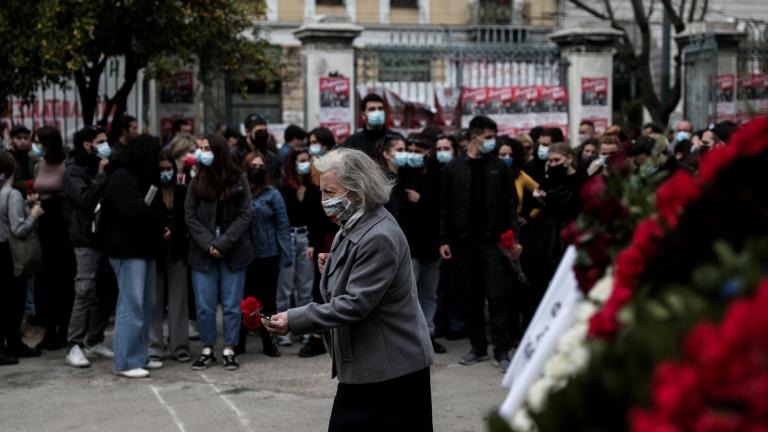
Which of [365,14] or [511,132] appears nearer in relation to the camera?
[511,132]

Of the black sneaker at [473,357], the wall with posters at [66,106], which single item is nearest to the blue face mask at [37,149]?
the wall with posters at [66,106]

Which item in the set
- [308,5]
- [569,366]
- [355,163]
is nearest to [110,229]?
[355,163]

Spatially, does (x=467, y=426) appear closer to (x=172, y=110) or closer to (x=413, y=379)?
(x=413, y=379)

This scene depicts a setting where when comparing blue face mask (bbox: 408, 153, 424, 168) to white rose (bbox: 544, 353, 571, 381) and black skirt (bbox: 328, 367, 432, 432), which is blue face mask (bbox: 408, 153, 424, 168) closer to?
black skirt (bbox: 328, 367, 432, 432)

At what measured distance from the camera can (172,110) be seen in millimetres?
16688

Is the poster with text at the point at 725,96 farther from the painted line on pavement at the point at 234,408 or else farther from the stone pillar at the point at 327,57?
the painted line on pavement at the point at 234,408

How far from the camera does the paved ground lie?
741 cm

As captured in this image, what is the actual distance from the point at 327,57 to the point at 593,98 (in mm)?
4028

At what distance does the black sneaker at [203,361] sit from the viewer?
9.27 metres

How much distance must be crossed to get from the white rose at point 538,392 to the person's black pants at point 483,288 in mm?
6776

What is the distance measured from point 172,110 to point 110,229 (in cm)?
817

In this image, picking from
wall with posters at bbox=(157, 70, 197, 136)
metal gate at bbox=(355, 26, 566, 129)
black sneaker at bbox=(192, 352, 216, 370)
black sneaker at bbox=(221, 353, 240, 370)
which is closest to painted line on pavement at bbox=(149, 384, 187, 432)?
black sneaker at bbox=(192, 352, 216, 370)

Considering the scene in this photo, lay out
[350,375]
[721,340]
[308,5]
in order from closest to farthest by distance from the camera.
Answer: [721,340], [350,375], [308,5]

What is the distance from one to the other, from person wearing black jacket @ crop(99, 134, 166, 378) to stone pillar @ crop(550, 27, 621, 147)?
28.9 ft
